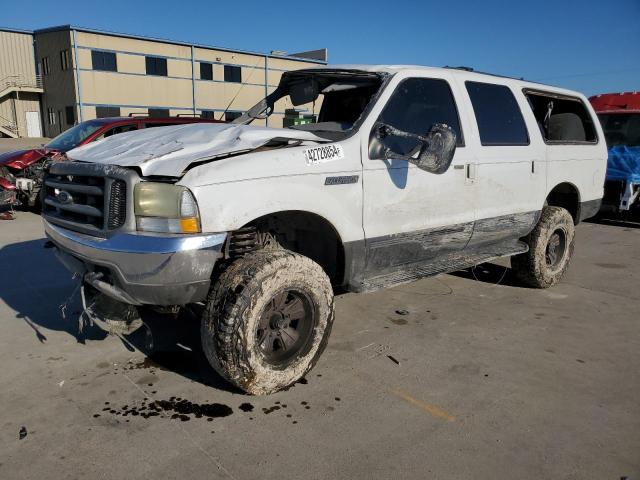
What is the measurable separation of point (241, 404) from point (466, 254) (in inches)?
97.7

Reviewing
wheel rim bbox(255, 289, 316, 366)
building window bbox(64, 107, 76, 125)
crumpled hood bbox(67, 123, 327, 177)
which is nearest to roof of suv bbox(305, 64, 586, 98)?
crumpled hood bbox(67, 123, 327, 177)

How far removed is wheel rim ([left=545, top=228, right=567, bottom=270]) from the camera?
5.55m

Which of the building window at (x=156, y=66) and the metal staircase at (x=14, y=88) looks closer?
the building window at (x=156, y=66)

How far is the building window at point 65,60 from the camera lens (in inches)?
1361

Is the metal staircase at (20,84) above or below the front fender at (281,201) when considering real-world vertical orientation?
above

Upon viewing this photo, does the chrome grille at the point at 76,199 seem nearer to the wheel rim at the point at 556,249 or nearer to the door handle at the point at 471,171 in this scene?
the door handle at the point at 471,171

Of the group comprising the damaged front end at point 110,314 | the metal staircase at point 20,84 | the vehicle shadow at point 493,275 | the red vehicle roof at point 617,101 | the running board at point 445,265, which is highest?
the metal staircase at point 20,84

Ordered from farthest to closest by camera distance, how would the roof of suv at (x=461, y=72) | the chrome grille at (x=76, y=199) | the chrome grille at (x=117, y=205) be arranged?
1. the roof of suv at (x=461, y=72)
2. the chrome grille at (x=76, y=199)
3. the chrome grille at (x=117, y=205)

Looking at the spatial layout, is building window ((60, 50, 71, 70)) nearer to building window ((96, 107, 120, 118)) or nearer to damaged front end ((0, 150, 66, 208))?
building window ((96, 107, 120, 118))

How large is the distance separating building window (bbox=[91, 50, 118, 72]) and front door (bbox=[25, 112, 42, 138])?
9705 mm

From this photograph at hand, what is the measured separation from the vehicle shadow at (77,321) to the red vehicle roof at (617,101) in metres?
10.5

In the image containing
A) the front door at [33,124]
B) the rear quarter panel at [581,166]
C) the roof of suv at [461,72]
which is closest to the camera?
the roof of suv at [461,72]

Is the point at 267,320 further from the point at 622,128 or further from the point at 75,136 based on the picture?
the point at 622,128

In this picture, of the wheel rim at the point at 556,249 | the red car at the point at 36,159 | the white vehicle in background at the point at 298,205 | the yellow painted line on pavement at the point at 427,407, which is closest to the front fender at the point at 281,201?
the white vehicle in background at the point at 298,205
